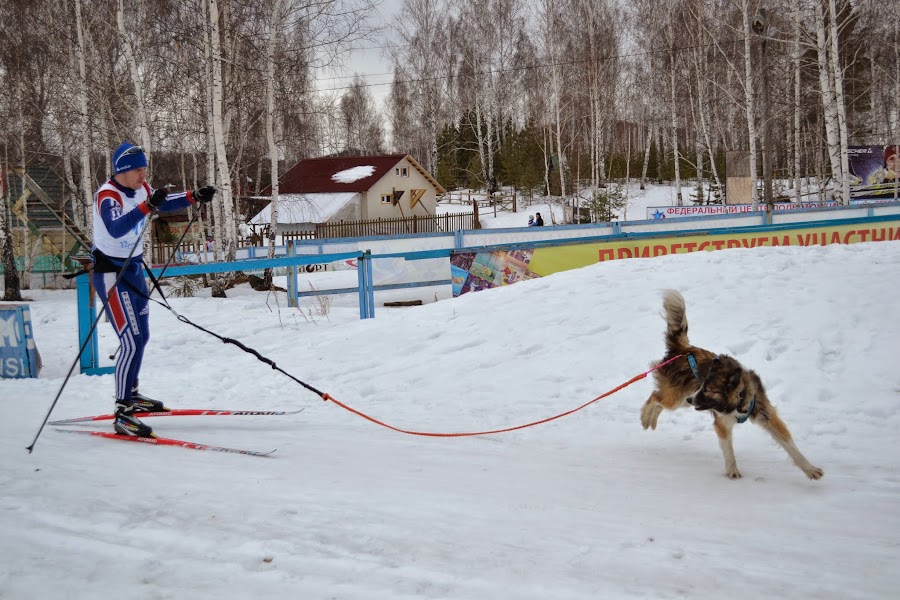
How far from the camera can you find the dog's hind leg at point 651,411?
504 centimetres

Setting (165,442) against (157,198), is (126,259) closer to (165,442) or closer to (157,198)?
(157,198)

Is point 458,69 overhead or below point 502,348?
overhead

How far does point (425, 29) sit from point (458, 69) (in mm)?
3625

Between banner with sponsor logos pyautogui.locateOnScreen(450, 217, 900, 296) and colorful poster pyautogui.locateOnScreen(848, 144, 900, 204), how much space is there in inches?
1035

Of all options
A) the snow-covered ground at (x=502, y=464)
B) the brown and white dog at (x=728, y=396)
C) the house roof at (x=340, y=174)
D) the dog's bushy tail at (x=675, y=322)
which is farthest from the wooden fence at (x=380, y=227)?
the brown and white dog at (x=728, y=396)

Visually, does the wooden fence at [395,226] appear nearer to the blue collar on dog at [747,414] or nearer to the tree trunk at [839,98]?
the tree trunk at [839,98]

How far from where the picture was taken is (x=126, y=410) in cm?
512

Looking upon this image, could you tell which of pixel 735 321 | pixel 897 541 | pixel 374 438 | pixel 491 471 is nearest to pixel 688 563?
pixel 897 541

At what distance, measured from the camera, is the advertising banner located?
24.8ft

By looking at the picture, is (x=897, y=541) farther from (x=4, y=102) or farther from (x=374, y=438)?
(x=4, y=102)

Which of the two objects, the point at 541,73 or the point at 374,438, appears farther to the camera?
the point at 541,73

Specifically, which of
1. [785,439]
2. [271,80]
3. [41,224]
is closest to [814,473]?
[785,439]

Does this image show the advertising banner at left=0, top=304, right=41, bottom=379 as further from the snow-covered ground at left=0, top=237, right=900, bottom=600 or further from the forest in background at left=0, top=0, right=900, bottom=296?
the forest in background at left=0, top=0, right=900, bottom=296

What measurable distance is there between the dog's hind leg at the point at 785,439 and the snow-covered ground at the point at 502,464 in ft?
0.26
